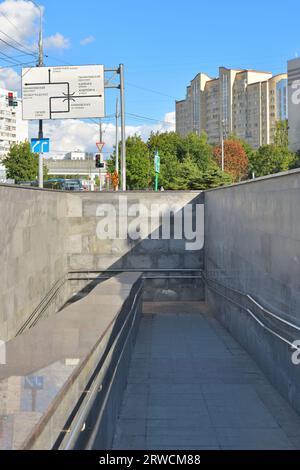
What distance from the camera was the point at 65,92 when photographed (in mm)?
19047

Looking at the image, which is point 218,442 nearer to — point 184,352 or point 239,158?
point 184,352

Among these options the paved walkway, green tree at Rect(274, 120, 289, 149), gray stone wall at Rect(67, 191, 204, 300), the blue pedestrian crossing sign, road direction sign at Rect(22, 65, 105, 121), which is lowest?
the paved walkway

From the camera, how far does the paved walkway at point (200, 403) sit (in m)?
5.32

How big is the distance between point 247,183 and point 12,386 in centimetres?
688

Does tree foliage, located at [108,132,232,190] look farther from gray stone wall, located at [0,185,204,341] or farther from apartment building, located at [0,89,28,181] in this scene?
apartment building, located at [0,89,28,181]

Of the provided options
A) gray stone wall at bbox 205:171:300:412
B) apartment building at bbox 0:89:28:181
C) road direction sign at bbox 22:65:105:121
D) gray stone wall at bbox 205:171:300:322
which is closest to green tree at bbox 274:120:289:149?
road direction sign at bbox 22:65:105:121

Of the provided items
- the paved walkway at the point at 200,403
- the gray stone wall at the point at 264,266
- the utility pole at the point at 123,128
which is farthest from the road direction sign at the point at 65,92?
the paved walkway at the point at 200,403

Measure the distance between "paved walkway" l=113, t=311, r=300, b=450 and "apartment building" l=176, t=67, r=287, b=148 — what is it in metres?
110

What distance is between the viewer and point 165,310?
1473 cm

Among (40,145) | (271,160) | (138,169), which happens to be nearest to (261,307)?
(40,145)

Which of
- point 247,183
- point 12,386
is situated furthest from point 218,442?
point 247,183

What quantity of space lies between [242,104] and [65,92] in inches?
4298

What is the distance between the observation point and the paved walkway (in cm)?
532

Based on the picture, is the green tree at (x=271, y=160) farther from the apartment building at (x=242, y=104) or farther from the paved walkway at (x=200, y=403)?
the paved walkway at (x=200, y=403)
